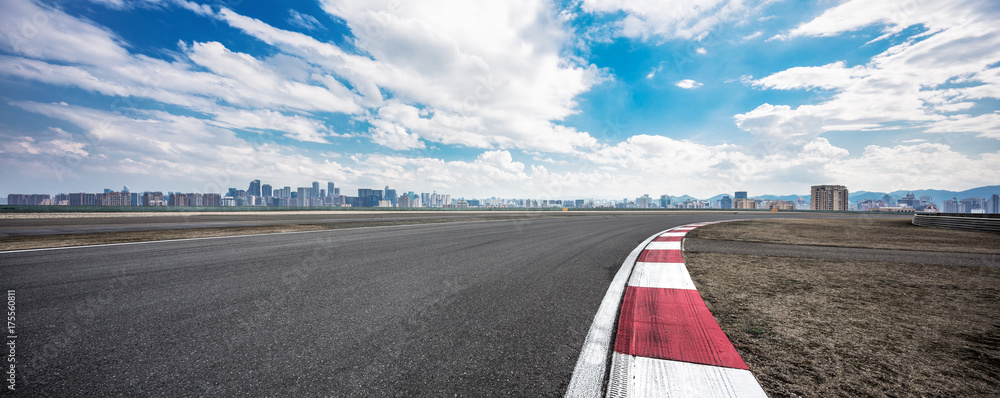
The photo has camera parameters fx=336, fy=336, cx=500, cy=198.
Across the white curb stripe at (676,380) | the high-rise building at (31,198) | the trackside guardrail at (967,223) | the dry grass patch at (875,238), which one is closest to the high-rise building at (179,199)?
the high-rise building at (31,198)

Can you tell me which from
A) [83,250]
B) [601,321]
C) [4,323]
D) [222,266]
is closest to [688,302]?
[601,321]

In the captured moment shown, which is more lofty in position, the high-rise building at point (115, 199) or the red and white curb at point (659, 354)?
the high-rise building at point (115, 199)

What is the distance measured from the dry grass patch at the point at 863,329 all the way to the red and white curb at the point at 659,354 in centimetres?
15

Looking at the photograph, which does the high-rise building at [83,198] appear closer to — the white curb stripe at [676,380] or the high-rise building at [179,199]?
the high-rise building at [179,199]

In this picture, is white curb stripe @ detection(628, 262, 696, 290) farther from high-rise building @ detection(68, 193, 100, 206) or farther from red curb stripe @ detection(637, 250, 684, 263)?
high-rise building @ detection(68, 193, 100, 206)

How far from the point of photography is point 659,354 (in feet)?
7.16

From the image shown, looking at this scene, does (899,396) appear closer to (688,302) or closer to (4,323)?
(688,302)

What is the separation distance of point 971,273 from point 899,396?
6051mm

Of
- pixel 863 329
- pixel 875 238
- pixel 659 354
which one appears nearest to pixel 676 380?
pixel 659 354

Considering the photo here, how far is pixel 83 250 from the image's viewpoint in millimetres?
7121

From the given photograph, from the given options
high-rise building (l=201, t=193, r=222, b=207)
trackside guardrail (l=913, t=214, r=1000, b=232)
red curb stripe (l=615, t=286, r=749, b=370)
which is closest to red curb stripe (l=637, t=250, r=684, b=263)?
red curb stripe (l=615, t=286, r=749, b=370)

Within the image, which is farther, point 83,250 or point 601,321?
point 83,250

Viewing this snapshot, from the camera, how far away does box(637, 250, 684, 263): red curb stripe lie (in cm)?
610

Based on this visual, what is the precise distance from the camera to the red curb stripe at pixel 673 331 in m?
2.16
